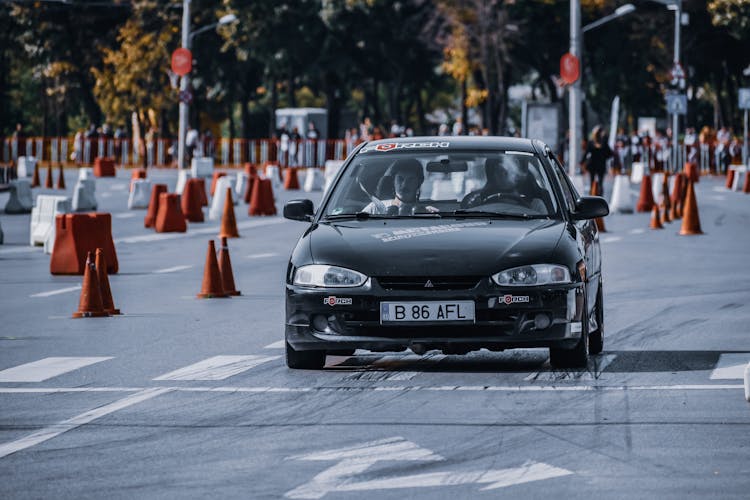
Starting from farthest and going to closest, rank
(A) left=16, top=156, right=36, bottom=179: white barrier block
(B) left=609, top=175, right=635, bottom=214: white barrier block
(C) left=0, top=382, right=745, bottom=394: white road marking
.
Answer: (A) left=16, top=156, right=36, bottom=179: white barrier block → (B) left=609, top=175, right=635, bottom=214: white barrier block → (C) left=0, top=382, right=745, bottom=394: white road marking

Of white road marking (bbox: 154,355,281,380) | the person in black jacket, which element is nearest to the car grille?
white road marking (bbox: 154,355,281,380)

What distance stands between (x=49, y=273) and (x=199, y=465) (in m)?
13.4

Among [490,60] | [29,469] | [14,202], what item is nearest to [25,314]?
[29,469]

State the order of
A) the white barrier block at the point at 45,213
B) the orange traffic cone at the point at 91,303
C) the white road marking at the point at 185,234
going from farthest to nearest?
the white road marking at the point at 185,234 → the white barrier block at the point at 45,213 → the orange traffic cone at the point at 91,303

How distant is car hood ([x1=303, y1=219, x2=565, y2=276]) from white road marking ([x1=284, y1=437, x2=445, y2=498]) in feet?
7.73

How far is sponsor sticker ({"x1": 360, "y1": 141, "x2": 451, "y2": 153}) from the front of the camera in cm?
1232

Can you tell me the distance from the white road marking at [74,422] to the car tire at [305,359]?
1.04 m

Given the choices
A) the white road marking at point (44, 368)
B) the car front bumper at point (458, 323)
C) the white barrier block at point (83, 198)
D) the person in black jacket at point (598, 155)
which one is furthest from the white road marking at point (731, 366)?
the white barrier block at point (83, 198)

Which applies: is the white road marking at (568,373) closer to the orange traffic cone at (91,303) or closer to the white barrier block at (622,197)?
the orange traffic cone at (91,303)

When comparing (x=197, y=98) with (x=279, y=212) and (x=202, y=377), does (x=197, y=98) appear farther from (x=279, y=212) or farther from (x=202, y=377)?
(x=202, y=377)

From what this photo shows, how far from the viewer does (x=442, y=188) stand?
1240 cm

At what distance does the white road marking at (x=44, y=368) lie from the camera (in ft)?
37.6

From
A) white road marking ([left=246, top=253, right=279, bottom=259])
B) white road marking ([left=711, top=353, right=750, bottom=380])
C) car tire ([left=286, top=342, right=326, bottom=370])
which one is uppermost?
car tire ([left=286, top=342, right=326, bottom=370])

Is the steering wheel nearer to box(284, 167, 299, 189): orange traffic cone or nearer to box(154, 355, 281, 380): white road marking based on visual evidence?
box(154, 355, 281, 380): white road marking
